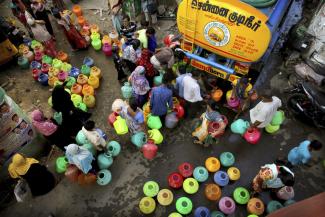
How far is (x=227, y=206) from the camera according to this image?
5109 millimetres

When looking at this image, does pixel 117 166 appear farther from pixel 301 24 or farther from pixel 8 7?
pixel 8 7

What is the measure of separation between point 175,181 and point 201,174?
548 mm

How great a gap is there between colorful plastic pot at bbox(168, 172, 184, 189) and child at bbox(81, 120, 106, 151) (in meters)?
1.55

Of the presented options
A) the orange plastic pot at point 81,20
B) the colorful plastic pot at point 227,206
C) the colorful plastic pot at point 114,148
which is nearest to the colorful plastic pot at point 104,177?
the colorful plastic pot at point 114,148

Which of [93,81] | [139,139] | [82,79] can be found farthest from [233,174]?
[82,79]

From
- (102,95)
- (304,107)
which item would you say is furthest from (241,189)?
(102,95)

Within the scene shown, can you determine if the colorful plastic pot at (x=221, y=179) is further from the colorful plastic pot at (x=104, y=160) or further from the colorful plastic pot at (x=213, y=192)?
the colorful plastic pot at (x=104, y=160)

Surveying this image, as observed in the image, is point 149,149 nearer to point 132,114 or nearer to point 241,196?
point 132,114

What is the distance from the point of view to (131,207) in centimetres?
541

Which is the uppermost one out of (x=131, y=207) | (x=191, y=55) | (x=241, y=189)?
(x=191, y=55)

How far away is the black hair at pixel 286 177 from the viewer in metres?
4.66

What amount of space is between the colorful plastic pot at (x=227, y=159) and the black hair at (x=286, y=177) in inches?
44.5

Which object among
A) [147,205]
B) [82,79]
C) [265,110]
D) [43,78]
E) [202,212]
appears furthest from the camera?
[43,78]

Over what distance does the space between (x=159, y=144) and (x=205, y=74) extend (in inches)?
91.3
